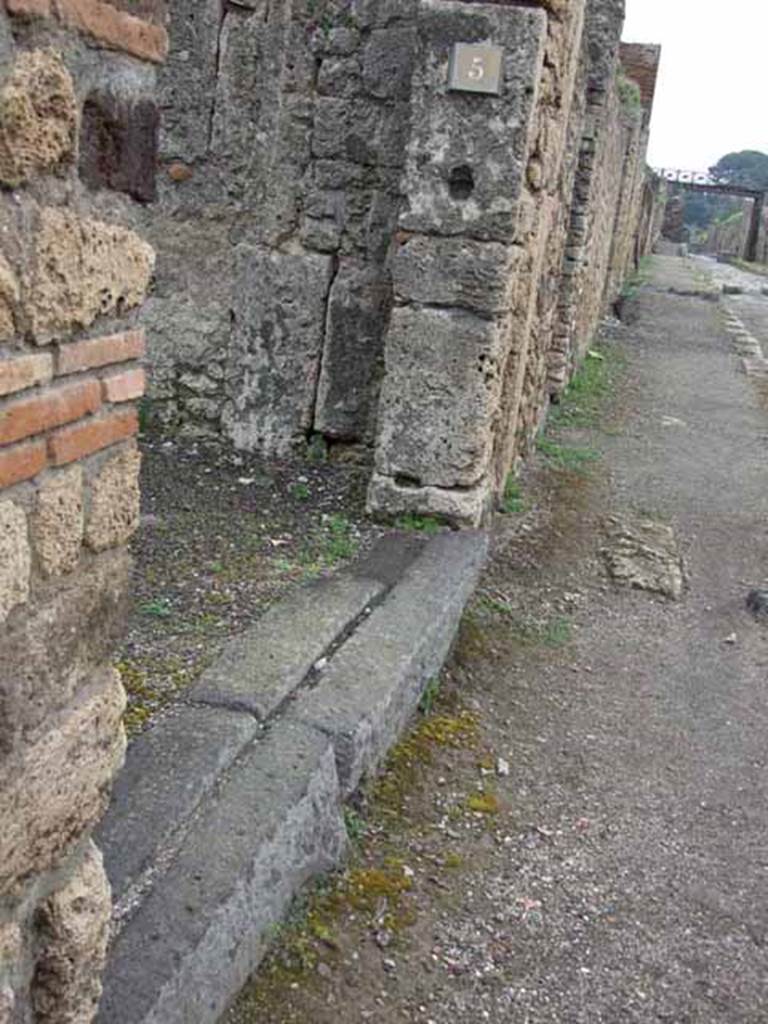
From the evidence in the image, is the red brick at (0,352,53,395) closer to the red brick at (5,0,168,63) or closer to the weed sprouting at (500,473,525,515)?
the red brick at (5,0,168,63)

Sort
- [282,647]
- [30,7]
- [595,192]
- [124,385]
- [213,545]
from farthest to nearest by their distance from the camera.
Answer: [595,192], [213,545], [282,647], [124,385], [30,7]

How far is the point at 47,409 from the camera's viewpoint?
157 cm

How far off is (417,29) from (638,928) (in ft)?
12.1

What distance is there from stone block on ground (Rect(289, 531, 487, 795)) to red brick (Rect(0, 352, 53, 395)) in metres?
1.82

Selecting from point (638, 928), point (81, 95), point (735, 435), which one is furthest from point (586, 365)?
point (81, 95)

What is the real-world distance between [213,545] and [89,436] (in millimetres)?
2976

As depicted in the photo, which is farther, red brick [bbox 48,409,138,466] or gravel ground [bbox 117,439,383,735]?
gravel ground [bbox 117,439,383,735]

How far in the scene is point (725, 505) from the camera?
287 inches

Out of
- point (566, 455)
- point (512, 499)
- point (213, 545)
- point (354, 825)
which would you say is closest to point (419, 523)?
point (213, 545)

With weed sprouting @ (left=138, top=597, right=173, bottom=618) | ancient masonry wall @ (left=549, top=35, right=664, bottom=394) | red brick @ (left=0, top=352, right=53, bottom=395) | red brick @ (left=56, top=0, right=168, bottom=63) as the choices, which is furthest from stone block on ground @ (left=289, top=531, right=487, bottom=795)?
ancient masonry wall @ (left=549, top=35, right=664, bottom=394)

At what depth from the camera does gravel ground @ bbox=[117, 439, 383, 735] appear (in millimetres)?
3615

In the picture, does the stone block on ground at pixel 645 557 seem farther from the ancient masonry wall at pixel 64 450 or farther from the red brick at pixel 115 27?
the red brick at pixel 115 27

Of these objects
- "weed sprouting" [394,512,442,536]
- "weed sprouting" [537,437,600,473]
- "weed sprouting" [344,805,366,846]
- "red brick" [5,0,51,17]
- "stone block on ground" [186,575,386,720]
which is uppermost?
"red brick" [5,0,51,17]

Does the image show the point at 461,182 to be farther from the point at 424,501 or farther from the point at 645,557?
the point at 645,557
